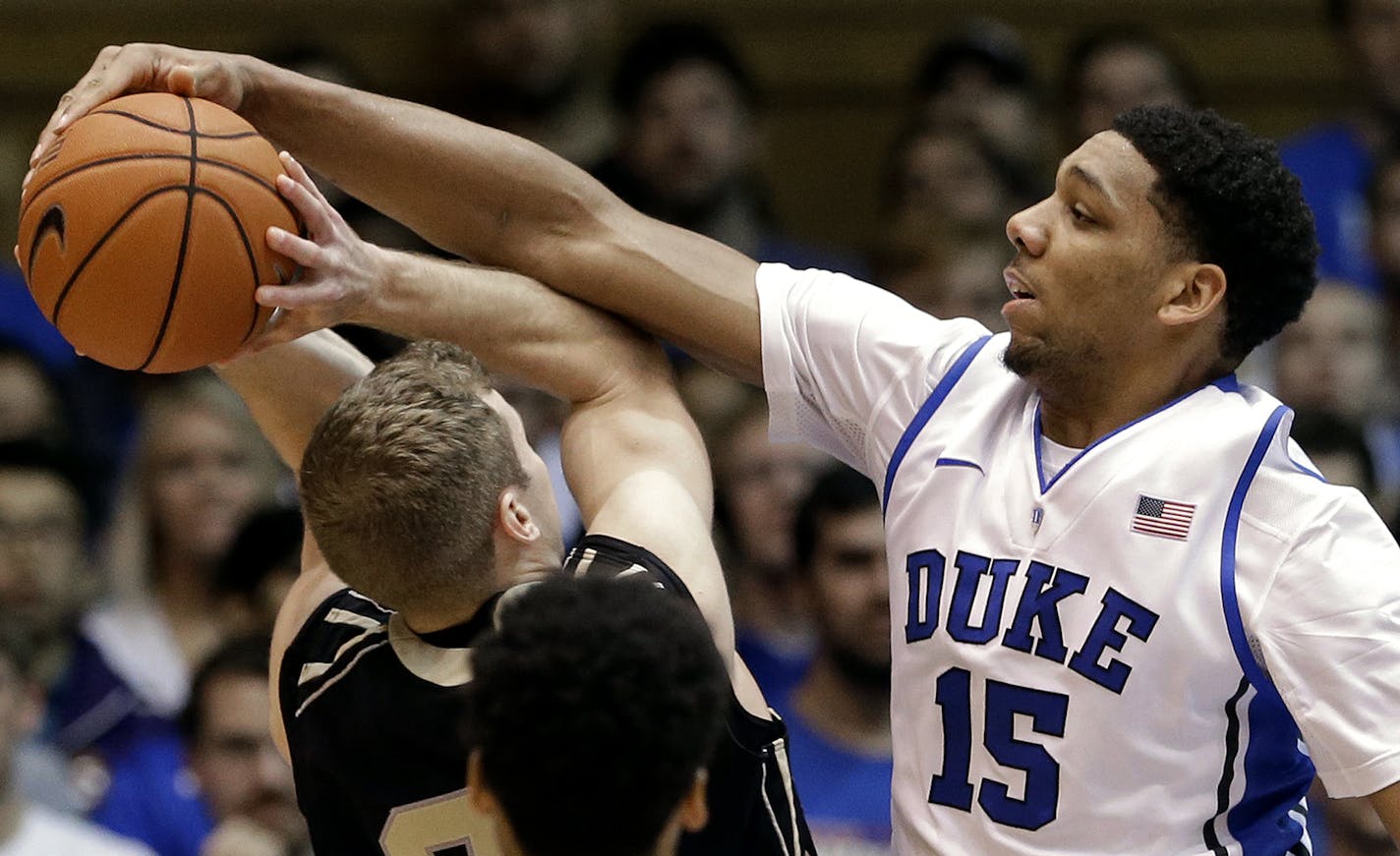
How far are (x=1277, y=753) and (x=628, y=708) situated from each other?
1402mm

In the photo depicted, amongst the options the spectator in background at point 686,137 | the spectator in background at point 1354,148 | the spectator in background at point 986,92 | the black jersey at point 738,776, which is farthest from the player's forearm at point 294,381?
the spectator in background at point 1354,148

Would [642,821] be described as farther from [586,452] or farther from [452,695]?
[586,452]

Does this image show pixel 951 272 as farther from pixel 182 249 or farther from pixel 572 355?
pixel 182 249

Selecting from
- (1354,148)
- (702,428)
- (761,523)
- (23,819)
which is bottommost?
(23,819)

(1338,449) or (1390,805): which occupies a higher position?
(1390,805)

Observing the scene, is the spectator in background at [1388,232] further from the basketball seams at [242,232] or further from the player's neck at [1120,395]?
the basketball seams at [242,232]

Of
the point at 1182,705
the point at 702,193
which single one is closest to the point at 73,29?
the point at 702,193

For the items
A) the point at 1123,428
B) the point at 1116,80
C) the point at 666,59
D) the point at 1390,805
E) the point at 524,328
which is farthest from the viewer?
the point at 666,59

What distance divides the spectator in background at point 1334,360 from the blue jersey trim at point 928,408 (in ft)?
10.6

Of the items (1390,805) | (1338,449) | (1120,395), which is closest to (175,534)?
(1338,449)

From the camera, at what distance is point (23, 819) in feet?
18.4

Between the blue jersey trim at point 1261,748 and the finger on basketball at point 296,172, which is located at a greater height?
the finger on basketball at point 296,172

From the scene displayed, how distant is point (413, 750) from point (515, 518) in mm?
423

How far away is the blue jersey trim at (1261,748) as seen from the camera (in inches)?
129
